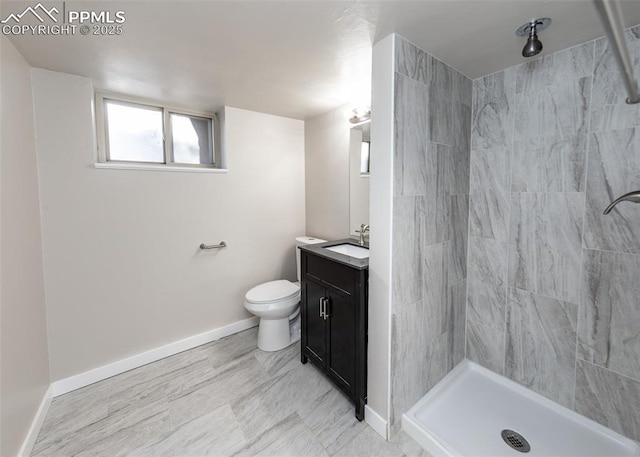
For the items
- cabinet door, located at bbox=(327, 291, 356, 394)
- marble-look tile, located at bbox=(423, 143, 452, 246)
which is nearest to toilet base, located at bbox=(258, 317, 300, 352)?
cabinet door, located at bbox=(327, 291, 356, 394)

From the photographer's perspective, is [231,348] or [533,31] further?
[231,348]

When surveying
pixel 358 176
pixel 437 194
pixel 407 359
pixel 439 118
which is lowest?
pixel 407 359

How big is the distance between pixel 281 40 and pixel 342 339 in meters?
1.78

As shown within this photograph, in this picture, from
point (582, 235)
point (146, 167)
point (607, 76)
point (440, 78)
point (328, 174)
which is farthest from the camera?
point (328, 174)

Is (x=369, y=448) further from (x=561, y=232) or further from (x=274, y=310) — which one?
(x=561, y=232)

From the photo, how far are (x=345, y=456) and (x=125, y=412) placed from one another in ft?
4.64

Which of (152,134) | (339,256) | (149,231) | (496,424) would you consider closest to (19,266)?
(149,231)

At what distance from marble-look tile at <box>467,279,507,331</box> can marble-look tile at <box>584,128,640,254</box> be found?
1.95 feet

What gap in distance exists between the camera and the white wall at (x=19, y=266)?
4.36ft

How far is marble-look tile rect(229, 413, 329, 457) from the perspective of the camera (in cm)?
148

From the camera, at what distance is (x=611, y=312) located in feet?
4.90

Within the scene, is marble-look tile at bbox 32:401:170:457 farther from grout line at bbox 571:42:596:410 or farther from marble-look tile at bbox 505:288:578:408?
grout line at bbox 571:42:596:410

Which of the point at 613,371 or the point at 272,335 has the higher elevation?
the point at 613,371

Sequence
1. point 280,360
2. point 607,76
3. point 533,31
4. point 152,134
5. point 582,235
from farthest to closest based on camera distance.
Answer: point 152,134
point 280,360
point 582,235
point 607,76
point 533,31
